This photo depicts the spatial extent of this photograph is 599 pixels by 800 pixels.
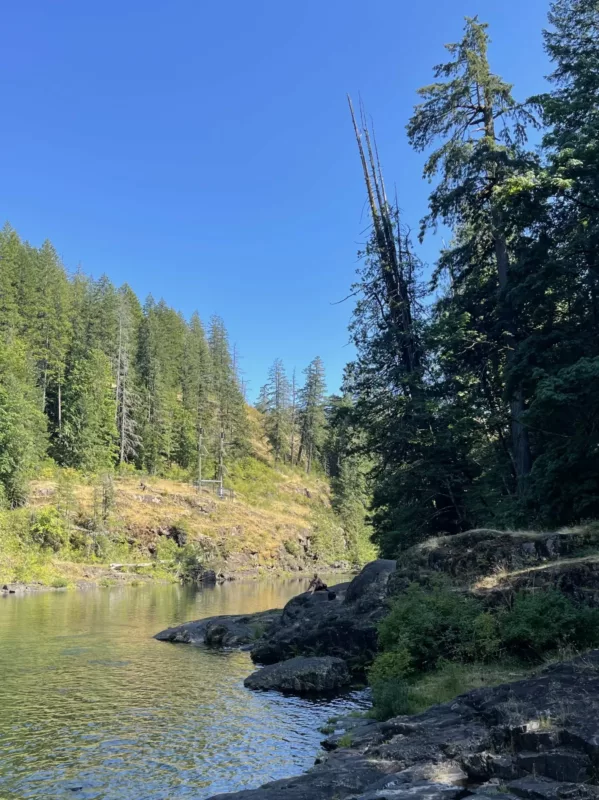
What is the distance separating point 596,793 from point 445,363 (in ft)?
64.5

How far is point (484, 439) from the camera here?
26.0m

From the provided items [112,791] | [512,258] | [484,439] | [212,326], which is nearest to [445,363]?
[484,439]

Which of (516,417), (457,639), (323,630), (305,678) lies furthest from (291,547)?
(457,639)

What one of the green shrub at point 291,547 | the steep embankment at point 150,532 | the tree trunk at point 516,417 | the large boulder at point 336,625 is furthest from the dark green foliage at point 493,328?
the green shrub at point 291,547

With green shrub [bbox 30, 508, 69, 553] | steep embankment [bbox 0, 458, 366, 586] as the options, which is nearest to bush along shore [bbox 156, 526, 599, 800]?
steep embankment [bbox 0, 458, 366, 586]

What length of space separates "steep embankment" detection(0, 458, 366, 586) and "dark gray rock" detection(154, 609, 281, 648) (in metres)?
22.5

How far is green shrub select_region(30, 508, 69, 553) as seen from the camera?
1865 inches

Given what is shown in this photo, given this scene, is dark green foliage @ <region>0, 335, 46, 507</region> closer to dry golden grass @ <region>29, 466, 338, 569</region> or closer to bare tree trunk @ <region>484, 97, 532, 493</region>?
dry golden grass @ <region>29, 466, 338, 569</region>

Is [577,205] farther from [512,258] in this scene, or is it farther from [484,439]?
[484,439]

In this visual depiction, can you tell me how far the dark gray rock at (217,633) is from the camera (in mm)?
22500

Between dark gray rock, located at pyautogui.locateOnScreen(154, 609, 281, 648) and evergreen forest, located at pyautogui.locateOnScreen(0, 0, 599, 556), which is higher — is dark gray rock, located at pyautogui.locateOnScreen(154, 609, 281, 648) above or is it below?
below

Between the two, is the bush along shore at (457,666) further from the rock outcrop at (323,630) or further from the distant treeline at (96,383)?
Answer: the distant treeline at (96,383)

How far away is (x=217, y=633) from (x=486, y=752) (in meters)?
17.7

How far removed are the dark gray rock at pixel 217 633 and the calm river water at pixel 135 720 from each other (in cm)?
104
